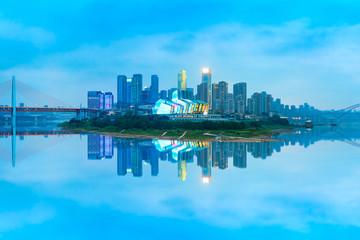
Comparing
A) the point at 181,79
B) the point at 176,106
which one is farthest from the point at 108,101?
the point at 176,106

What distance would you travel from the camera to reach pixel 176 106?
93.7 m

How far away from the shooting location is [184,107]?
316ft

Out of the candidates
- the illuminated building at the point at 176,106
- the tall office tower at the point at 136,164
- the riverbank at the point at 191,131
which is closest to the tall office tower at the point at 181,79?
the illuminated building at the point at 176,106

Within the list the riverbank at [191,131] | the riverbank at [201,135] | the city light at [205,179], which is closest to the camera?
the city light at [205,179]

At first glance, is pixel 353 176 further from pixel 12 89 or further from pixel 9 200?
pixel 12 89

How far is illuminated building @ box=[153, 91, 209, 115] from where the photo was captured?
299ft

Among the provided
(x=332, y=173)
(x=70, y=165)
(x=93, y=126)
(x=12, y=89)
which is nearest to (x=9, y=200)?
(x=70, y=165)

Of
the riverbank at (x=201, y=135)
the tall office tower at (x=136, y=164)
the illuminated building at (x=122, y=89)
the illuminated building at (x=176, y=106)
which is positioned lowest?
the tall office tower at (x=136, y=164)

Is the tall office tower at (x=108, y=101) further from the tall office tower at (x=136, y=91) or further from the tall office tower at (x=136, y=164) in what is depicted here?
the tall office tower at (x=136, y=164)

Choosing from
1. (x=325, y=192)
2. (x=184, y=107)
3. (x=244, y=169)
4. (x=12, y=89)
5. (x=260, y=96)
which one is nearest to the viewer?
(x=325, y=192)

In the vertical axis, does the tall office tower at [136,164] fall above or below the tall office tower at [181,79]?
below

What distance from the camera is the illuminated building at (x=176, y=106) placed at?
91125 millimetres

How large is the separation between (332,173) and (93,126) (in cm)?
6081

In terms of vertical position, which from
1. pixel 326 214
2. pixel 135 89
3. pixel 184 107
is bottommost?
pixel 326 214
